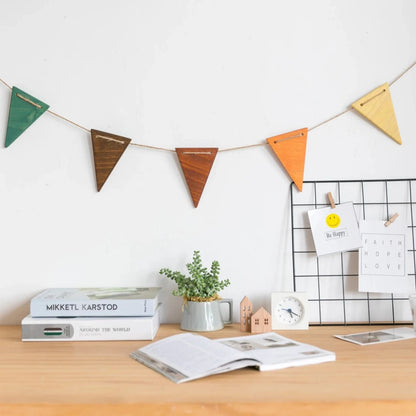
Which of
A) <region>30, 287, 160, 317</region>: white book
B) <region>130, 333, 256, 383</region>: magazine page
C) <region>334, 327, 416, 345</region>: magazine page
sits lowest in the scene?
<region>130, 333, 256, 383</region>: magazine page

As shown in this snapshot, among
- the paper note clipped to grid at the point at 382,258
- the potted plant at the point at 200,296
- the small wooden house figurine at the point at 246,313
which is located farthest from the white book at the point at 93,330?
the paper note clipped to grid at the point at 382,258

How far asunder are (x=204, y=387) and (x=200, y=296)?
434 millimetres

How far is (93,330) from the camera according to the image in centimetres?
126

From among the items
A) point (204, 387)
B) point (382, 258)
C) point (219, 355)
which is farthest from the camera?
point (382, 258)

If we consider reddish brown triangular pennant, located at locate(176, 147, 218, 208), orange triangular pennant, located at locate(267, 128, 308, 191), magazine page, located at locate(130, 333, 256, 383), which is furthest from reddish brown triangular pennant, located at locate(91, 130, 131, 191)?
magazine page, located at locate(130, 333, 256, 383)

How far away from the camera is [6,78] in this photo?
1.47 meters

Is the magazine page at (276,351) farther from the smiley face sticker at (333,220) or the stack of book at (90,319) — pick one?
the smiley face sticker at (333,220)

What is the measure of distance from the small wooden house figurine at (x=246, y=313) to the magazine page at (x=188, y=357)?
0.70 ft

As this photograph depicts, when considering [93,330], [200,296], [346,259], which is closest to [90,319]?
[93,330]

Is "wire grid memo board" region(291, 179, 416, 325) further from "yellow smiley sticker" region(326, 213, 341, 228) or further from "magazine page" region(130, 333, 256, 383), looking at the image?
"magazine page" region(130, 333, 256, 383)

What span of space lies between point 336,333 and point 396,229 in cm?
36

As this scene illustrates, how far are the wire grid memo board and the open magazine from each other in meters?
0.31

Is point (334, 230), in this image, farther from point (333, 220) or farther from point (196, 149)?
point (196, 149)

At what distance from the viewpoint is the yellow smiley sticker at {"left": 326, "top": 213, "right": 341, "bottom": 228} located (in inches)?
56.9
